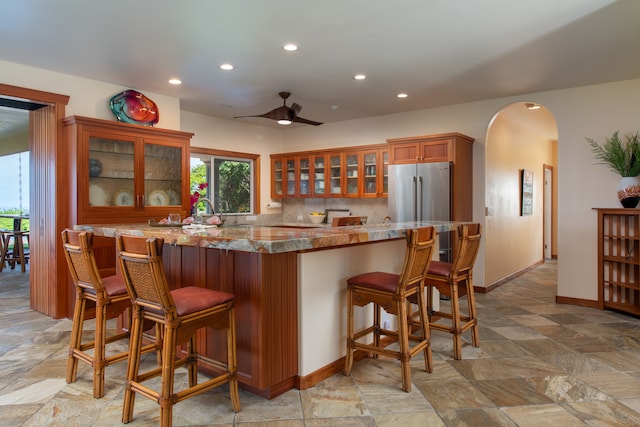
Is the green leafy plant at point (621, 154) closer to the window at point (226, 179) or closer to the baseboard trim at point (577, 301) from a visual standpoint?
the baseboard trim at point (577, 301)

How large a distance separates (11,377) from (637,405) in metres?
3.93

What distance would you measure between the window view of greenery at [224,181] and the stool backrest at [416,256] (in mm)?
4114

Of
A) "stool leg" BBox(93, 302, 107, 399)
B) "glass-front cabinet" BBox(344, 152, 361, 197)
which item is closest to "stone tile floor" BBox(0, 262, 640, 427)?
"stool leg" BBox(93, 302, 107, 399)

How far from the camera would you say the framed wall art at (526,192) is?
6.98m

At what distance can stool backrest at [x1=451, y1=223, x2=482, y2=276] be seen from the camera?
3.01 metres

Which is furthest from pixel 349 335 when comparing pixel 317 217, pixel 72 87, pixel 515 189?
pixel 515 189

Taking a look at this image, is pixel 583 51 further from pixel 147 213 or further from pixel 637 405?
pixel 147 213

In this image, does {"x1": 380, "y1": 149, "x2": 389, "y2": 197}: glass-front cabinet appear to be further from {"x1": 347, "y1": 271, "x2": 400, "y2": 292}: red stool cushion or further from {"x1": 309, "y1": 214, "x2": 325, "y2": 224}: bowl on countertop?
{"x1": 347, "y1": 271, "x2": 400, "y2": 292}: red stool cushion

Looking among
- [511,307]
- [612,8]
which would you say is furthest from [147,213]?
[612,8]

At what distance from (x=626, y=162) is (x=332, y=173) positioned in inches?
151

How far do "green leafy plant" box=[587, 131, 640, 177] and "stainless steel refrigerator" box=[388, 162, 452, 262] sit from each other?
5.49 ft

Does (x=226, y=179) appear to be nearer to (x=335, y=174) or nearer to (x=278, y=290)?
(x=335, y=174)

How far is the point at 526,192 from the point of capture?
7.20 meters

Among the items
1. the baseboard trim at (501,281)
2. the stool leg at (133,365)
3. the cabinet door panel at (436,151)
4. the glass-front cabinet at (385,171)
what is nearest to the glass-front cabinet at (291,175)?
the glass-front cabinet at (385,171)
